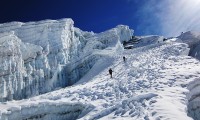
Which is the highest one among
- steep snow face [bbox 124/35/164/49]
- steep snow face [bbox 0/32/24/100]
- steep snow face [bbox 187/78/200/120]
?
steep snow face [bbox 124/35/164/49]

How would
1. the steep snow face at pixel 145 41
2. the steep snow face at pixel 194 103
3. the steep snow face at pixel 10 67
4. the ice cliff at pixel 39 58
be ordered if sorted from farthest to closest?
the steep snow face at pixel 145 41
the ice cliff at pixel 39 58
the steep snow face at pixel 10 67
the steep snow face at pixel 194 103

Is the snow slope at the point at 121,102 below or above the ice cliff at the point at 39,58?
below

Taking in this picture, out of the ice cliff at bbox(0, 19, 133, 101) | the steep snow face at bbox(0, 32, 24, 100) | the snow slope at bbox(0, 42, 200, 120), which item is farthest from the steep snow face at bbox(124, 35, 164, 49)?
the snow slope at bbox(0, 42, 200, 120)

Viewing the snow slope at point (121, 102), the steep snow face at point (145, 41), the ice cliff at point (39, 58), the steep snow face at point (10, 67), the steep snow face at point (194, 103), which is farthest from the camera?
the steep snow face at point (145, 41)

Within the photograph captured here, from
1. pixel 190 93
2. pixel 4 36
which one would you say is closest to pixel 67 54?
pixel 4 36

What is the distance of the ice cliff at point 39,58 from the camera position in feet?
148

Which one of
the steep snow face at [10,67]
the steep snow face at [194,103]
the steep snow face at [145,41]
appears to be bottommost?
the steep snow face at [194,103]

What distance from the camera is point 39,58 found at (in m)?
52.0

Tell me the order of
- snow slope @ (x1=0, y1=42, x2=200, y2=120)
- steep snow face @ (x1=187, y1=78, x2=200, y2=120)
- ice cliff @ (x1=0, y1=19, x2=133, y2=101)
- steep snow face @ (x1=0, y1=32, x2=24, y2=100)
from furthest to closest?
ice cliff @ (x1=0, y1=19, x2=133, y2=101) → steep snow face @ (x1=0, y1=32, x2=24, y2=100) → steep snow face @ (x1=187, y1=78, x2=200, y2=120) → snow slope @ (x1=0, y1=42, x2=200, y2=120)

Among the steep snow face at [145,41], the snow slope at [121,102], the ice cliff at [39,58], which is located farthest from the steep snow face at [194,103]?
the steep snow face at [145,41]

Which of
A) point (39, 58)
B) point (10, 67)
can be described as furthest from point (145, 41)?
point (10, 67)

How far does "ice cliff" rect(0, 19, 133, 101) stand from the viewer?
148 feet

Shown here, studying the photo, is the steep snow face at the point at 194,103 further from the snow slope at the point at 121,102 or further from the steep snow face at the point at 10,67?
the steep snow face at the point at 10,67

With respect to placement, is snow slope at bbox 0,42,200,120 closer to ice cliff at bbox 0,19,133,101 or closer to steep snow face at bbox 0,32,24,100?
steep snow face at bbox 0,32,24,100
